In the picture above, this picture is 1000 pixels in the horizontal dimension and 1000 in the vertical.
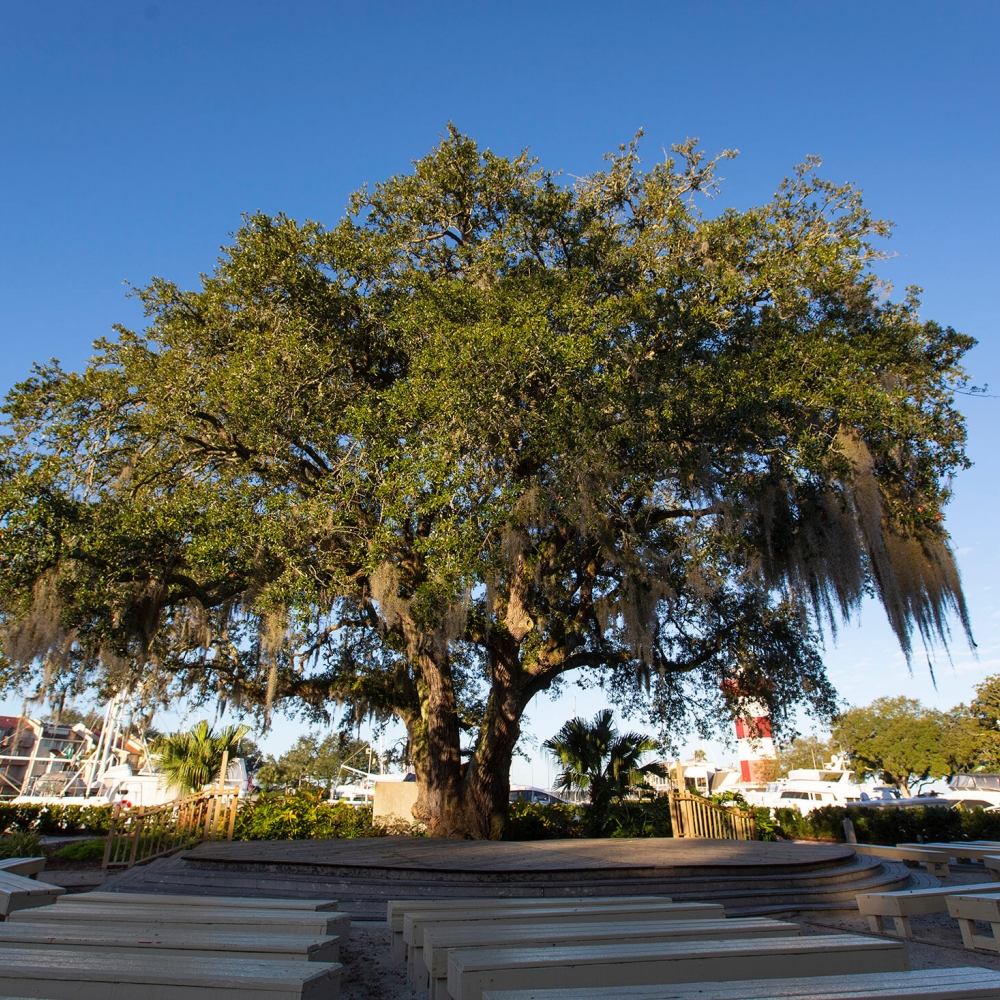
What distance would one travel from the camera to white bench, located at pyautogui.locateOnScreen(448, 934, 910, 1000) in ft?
7.28

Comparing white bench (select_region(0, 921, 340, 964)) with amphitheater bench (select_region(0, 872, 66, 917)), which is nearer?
white bench (select_region(0, 921, 340, 964))

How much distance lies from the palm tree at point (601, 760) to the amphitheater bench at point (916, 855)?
13.3 feet

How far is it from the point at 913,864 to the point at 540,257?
10.9 m

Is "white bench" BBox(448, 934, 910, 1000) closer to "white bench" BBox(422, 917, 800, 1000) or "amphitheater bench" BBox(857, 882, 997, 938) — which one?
"white bench" BBox(422, 917, 800, 1000)

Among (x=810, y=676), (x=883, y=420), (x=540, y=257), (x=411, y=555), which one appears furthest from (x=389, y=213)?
(x=810, y=676)

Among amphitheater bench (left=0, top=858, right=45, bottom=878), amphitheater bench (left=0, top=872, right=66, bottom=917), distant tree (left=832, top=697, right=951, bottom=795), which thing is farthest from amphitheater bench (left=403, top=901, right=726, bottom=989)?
distant tree (left=832, top=697, right=951, bottom=795)

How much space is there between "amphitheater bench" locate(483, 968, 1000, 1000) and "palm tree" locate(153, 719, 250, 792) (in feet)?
43.7

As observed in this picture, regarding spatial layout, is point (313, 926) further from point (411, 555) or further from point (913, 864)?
point (913, 864)

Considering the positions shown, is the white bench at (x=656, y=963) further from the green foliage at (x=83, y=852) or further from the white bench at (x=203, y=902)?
the green foliage at (x=83, y=852)

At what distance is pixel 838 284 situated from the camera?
991 centimetres

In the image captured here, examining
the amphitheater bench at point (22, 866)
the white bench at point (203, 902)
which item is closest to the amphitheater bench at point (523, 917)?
the white bench at point (203, 902)

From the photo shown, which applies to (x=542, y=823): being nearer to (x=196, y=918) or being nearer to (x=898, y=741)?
(x=196, y=918)

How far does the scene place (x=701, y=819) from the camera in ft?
37.9

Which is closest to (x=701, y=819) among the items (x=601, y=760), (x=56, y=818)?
(x=601, y=760)
